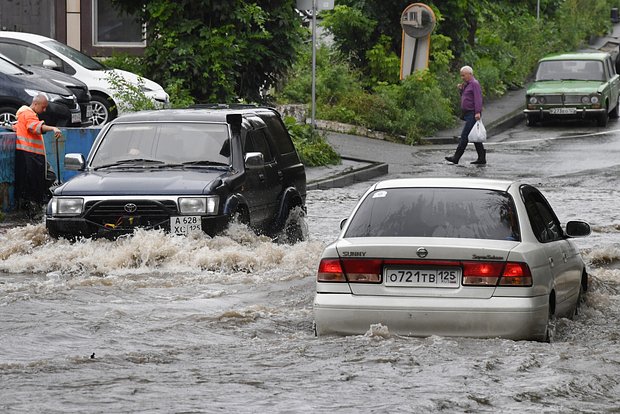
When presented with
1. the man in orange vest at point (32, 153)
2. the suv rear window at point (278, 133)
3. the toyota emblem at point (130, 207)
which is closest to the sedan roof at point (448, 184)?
the toyota emblem at point (130, 207)

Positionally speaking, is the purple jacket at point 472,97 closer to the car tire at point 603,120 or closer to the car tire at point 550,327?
the car tire at point 603,120

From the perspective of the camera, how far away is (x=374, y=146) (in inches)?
1232

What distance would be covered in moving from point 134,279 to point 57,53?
1516cm

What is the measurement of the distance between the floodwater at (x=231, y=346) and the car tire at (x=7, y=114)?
6.58 meters

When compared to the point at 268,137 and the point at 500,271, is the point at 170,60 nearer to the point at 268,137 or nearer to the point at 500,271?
the point at 268,137

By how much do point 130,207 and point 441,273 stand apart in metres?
5.46

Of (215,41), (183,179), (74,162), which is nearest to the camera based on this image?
(183,179)

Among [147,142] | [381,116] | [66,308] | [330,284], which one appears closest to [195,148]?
[147,142]

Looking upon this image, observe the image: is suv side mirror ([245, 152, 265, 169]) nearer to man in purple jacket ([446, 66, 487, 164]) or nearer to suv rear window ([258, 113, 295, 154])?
suv rear window ([258, 113, 295, 154])

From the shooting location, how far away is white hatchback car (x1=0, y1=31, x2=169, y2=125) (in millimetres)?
26469

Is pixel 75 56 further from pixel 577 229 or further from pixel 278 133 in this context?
pixel 577 229

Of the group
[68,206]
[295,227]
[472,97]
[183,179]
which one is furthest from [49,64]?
[183,179]

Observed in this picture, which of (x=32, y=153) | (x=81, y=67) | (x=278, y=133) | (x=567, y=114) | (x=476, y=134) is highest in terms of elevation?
(x=278, y=133)

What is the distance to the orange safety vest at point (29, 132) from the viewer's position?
19.4 meters
